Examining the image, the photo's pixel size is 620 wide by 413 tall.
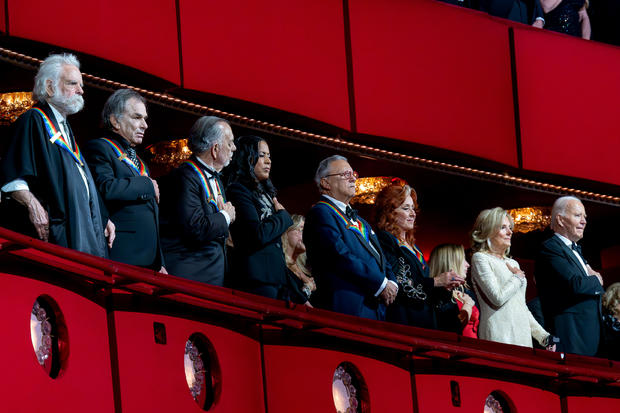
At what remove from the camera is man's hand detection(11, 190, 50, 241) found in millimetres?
3938

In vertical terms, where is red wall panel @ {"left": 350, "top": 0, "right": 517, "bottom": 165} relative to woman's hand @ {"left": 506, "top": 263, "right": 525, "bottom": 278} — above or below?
above

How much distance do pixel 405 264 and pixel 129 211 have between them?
1.53 metres

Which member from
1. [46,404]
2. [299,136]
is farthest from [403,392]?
[299,136]

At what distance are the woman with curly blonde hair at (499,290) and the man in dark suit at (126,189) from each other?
73.1 inches

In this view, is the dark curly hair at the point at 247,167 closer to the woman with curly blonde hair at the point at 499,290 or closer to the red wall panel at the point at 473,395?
the red wall panel at the point at 473,395

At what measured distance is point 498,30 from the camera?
8.01 m

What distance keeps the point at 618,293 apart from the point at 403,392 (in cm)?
253

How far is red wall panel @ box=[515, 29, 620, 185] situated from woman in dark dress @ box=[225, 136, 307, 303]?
3.41 meters

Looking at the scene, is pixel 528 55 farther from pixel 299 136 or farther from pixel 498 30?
pixel 299 136

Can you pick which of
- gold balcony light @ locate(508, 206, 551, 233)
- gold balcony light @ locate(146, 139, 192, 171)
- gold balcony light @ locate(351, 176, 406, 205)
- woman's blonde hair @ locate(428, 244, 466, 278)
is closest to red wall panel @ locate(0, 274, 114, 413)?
woman's blonde hair @ locate(428, 244, 466, 278)

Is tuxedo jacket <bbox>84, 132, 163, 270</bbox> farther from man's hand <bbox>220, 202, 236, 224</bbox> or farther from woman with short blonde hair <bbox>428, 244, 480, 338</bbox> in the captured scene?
woman with short blonde hair <bbox>428, 244, 480, 338</bbox>

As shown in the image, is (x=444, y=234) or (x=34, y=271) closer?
(x=34, y=271)

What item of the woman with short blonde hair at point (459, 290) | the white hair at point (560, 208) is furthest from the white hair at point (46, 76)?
the white hair at point (560, 208)

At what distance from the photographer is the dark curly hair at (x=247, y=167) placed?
5078 millimetres
